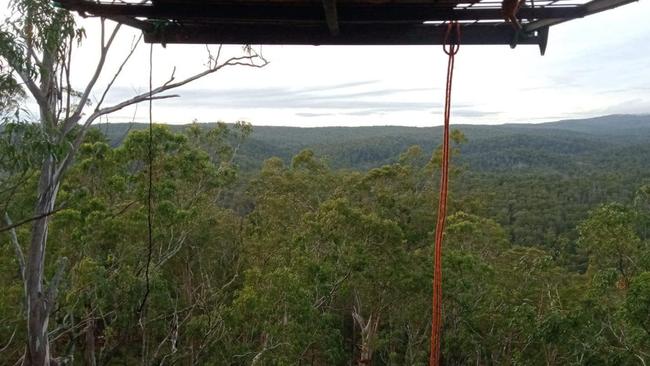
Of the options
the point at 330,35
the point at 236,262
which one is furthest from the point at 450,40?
the point at 236,262

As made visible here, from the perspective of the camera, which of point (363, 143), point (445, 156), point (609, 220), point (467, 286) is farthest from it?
point (363, 143)

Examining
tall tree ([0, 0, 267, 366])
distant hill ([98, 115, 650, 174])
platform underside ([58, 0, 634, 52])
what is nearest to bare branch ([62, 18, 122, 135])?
tall tree ([0, 0, 267, 366])

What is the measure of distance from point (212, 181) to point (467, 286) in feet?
18.0

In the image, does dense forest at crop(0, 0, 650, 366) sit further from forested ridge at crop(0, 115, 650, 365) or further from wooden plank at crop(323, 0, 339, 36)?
wooden plank at crop(323, 0, 339, 36)

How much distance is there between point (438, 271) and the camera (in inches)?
116

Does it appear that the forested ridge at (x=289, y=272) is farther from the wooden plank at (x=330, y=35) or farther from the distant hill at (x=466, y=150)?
the distant hill at (x=466, y=150)

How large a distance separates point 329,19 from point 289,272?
7.19 meters

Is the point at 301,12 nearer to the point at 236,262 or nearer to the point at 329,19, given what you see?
the point at 329,19

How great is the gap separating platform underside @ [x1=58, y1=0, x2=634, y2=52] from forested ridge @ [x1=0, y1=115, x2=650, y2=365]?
4.50 metres

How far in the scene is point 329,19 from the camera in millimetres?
2244

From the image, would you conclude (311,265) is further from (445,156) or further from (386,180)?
(445,156)

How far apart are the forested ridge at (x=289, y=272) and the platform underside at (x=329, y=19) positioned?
4497mm

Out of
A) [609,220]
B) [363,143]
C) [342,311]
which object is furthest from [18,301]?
[363,143]

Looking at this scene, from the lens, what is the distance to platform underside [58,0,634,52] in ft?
7.41
